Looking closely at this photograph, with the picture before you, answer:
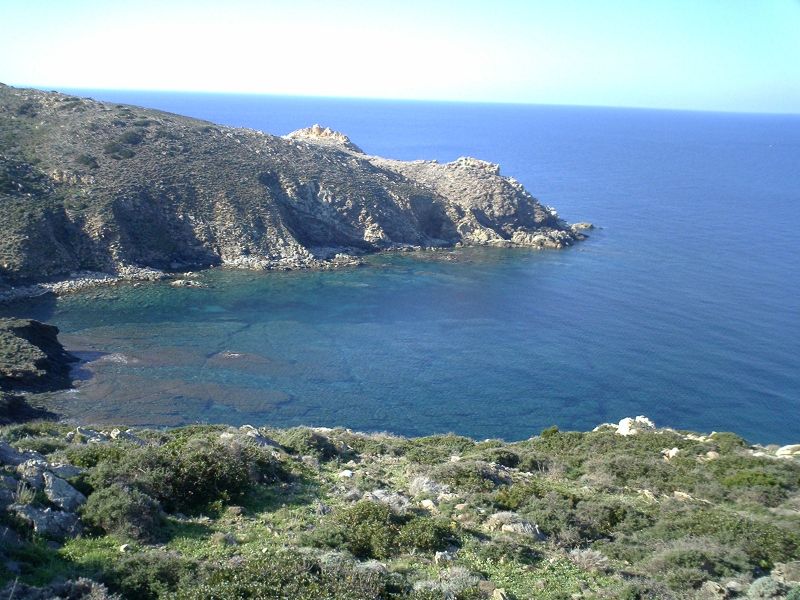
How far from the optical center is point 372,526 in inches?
453

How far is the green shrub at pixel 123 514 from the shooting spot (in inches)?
414

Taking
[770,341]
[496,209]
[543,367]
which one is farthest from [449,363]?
[496,209]

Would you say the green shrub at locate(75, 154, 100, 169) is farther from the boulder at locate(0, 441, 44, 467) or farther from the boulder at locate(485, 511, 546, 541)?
the boulder at locate(485, 511, 546, 541)

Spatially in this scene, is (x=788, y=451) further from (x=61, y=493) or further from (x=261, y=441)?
(x=61, y=493)

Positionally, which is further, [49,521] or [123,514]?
[123,514]

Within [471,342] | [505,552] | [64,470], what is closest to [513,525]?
[505,552]

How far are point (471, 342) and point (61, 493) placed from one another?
3666 centimetres

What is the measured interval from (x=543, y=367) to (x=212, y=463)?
30923 mm

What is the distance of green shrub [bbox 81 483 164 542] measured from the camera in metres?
10.5

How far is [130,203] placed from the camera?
59.1 metres

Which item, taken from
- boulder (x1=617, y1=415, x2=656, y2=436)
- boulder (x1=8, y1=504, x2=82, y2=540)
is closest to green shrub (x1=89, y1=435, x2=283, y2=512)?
boulder (x1=8, y1=504, x2=82, y2=540)

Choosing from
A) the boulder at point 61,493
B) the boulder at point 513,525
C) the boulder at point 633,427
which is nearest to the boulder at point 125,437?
the boulder at point 61,493

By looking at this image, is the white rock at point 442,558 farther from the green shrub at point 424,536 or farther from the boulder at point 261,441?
the boulder at point 261,441

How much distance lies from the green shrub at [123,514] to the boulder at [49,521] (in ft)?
0.79
